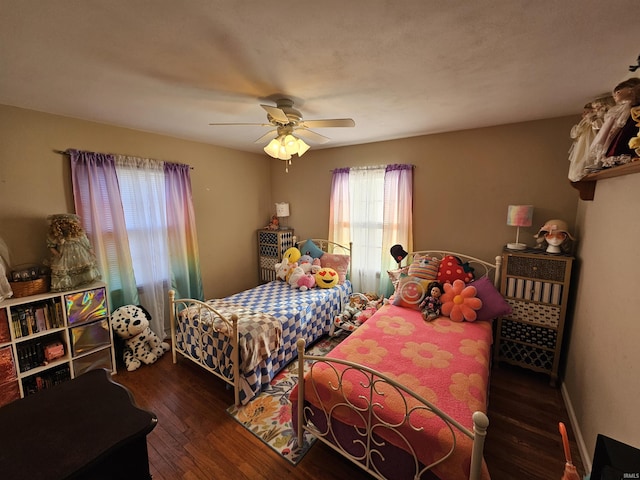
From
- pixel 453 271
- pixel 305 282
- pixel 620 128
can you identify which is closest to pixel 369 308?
pixel 305 282

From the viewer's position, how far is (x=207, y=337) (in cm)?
232

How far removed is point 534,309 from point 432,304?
3.09ft

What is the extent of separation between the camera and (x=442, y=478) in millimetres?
1181

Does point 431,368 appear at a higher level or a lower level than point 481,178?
lower

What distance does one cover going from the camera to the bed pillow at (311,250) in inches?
149

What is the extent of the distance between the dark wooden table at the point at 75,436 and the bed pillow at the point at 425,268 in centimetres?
253

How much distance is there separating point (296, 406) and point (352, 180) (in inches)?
111

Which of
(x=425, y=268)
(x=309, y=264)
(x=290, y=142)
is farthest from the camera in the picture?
(x=309, y=264)

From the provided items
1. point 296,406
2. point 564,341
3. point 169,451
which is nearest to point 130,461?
point 296,406

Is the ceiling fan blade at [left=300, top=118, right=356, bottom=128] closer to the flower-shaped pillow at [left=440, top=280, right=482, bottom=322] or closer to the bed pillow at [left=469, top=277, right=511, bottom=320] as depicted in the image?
the flower-shaped pillow at [left=440, top=280, right=482, bottom=322]

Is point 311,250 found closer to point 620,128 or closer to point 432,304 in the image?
point 432,304

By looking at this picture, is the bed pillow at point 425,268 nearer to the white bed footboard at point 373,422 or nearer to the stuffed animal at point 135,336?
the white bed footboard at point 373,422

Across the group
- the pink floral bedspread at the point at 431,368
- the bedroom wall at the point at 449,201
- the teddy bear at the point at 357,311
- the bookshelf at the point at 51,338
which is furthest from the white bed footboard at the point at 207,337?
the teddy bear at the point at 357,311

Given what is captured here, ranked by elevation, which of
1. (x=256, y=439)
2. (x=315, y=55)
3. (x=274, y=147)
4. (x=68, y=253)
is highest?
(x=315, y=55)
